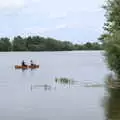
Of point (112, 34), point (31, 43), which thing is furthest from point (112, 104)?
point (31, 43)

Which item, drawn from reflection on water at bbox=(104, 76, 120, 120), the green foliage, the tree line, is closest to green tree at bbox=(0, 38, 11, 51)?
the tree line

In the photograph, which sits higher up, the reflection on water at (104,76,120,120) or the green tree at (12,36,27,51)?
the green tree at (12,36,27,51)

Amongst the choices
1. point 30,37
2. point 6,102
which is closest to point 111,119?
point 6,102

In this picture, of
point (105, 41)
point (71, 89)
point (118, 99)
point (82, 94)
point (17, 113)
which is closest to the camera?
point (17, 113)

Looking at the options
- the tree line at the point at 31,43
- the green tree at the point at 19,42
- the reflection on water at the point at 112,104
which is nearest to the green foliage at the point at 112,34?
the reflection on water at the point at 112,104

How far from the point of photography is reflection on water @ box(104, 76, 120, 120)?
26884mm

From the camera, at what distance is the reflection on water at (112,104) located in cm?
2688

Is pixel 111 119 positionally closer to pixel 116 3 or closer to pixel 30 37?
pixel 116 3

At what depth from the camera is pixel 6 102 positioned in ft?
116

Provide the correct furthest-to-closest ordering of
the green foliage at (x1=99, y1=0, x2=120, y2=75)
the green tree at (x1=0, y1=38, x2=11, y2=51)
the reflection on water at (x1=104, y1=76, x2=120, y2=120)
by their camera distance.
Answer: the green tree at (x1=0, y1=38, x2=11, y2=51), the green foliage at (x1=99, y1=0, x2=120, y2=75), the reflection on water at (x1=104, y1=76, x2=120, y2=120)

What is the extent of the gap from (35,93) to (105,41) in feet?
32.7

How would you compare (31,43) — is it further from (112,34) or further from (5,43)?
(112,34)

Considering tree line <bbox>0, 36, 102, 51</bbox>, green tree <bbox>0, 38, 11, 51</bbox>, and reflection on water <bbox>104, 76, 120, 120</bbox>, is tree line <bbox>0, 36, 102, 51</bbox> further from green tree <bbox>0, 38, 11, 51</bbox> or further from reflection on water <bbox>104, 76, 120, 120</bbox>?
reflection on water <bbox>104, 76, 120, 120</bbox>

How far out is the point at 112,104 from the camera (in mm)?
31516
